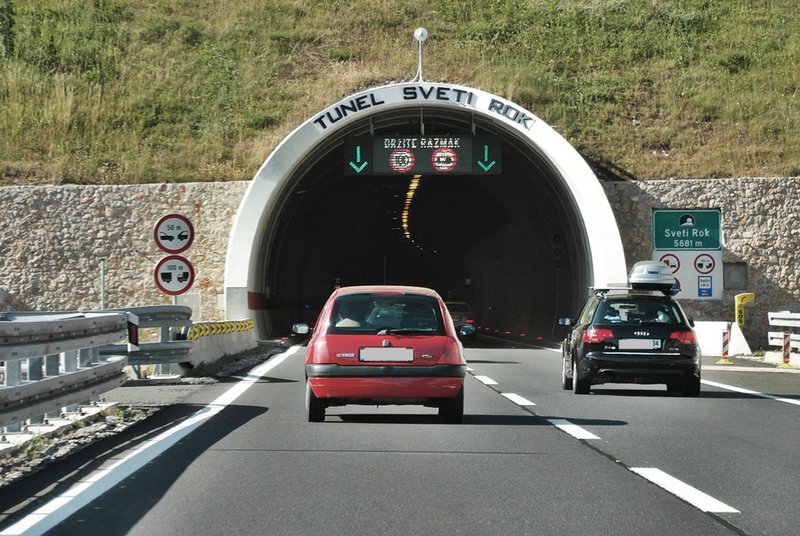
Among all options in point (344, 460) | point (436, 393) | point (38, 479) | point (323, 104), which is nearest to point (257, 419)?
point (436, 393)

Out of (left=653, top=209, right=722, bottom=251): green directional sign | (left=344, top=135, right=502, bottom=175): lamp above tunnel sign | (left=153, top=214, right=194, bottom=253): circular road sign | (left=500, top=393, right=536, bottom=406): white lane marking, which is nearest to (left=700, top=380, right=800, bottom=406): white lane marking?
(left=500, top=393, right=536, bottom=406): white lane marking

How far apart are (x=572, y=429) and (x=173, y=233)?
31.6ft

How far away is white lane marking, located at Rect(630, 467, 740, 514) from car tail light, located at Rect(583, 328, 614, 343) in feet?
23.8

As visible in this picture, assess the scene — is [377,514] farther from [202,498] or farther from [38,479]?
[38,479]

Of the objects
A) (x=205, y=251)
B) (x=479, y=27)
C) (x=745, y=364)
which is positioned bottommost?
(x=745, y=364)

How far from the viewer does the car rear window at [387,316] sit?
12.7 metres

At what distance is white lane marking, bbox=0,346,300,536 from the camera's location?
6.83 meters

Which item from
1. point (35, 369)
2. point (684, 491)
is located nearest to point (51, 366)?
point (35, 369)

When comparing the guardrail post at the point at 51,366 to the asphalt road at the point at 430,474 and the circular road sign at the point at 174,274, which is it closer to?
the asphalt road at the point at 430,474

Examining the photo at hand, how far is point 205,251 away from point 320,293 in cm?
2445

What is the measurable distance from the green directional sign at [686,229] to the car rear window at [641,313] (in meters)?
18.4

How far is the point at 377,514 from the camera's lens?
284 inches

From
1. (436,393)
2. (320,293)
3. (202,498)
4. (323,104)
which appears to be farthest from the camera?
(320,293)

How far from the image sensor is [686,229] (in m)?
35.2
